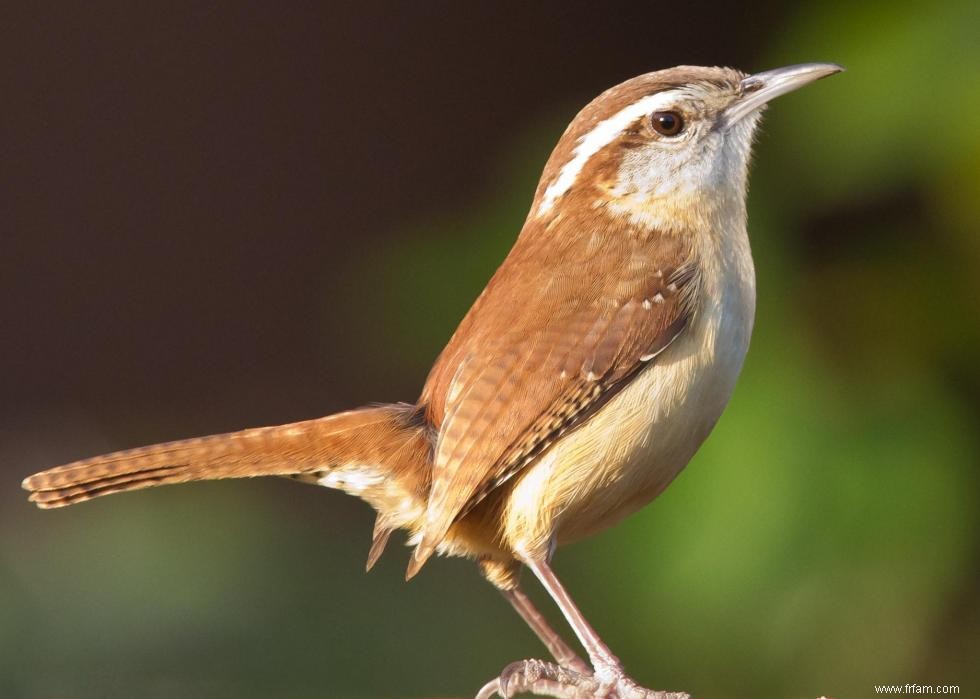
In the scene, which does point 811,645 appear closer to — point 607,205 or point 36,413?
point 607,205

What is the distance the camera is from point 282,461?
3.00m

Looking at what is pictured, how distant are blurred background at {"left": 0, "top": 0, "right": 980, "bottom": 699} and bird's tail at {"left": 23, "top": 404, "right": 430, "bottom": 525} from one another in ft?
5.01

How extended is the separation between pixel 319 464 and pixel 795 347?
1.86 meters

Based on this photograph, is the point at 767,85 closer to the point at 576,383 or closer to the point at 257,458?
the point at 576,383

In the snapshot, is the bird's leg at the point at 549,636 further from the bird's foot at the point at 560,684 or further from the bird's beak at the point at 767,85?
the bird's beak at the point at 767,85

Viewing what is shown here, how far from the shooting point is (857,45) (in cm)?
448

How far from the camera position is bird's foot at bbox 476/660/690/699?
2.90 metres

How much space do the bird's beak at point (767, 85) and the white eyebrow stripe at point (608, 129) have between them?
13 centimetres

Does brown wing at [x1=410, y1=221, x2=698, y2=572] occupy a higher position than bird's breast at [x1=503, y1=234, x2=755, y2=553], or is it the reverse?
brown wing at [x1=410, y1=221, x2=698, y2=572]

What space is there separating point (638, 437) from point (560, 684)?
1.80 feet

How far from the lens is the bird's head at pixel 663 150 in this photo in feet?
10.0

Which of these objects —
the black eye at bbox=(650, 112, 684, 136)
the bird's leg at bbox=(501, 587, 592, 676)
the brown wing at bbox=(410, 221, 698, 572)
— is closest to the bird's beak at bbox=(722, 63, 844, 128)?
the black eye at bbox=(650, 112, 684, 136)

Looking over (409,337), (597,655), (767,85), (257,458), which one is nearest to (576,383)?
(597,655)

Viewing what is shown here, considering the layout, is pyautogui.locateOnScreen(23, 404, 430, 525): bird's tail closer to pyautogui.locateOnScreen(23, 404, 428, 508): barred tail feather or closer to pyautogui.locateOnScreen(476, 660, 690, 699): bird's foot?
pyautogui.locateOnScreen(23, 404, 428, 508): barred tail feather
